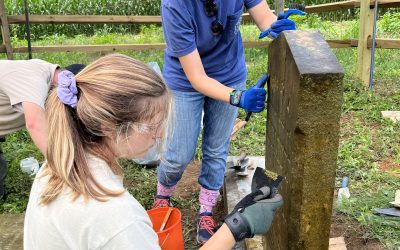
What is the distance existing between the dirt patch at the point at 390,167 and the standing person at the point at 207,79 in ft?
4.84

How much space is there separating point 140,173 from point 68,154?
261 cm

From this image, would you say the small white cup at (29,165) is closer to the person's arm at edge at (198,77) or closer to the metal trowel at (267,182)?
the person's arm at edge at (198,77)

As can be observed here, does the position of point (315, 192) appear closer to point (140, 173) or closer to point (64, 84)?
point (64, 84)

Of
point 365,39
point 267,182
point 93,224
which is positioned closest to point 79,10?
point 365,39

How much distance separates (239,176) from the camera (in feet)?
10.7

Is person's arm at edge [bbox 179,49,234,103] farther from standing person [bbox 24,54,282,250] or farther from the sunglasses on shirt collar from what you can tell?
standing person [bbox 24,54,282,250]

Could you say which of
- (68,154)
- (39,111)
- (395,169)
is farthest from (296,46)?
(395,169)

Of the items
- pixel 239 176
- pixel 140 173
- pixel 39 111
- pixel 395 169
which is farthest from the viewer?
pixel 140 173

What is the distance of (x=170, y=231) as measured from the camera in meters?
2.21

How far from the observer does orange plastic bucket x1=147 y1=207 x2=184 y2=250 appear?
2204 mm

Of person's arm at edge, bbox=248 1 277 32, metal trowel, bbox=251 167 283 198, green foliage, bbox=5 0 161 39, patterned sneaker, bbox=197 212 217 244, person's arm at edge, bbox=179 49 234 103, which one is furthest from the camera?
green foliage, bbox=5 0 161 39

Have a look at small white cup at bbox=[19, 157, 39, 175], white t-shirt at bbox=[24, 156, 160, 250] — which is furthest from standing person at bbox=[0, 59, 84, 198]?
white t-shirt at bbox=[24, 156, 160, 250]

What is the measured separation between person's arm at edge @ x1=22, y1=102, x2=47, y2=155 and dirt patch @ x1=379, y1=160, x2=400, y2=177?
8.11 feet

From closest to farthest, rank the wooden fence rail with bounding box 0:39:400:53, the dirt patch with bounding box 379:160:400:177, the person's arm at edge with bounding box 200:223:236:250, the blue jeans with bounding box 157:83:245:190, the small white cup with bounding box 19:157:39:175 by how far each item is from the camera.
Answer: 1. the person's arm at edge with bounding box 200:223:236:250
2. the blue jeans with bounding box 157:83:245:190
3. the dirt patch with bounding box 379:160:400:177
4. the small white cup with bounding box 19:157:39:175
5. the wooden fence rail with bounding box 0:39:400:53
